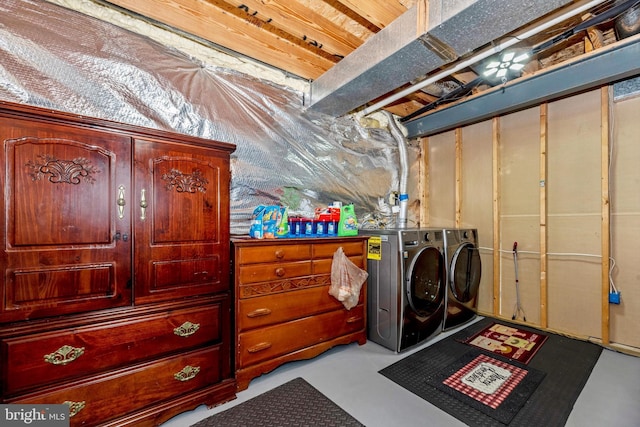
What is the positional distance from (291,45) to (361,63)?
624 millimetres

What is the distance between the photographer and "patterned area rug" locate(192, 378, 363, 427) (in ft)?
4.97

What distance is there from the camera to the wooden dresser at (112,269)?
3.97 feet

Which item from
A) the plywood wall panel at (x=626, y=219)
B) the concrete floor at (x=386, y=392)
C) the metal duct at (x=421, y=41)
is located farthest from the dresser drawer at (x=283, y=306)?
the plywood wall panel at (x=626, y=219)

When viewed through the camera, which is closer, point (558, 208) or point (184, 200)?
point (184, 200)

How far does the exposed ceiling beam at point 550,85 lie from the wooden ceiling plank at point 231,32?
147 centimetres

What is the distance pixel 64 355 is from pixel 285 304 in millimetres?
1152

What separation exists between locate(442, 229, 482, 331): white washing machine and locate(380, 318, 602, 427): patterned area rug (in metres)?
0.21

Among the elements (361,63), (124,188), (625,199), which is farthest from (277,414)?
(625,199)

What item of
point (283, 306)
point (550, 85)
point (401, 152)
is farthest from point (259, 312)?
point (550, 85)

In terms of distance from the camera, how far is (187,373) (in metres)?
1.59

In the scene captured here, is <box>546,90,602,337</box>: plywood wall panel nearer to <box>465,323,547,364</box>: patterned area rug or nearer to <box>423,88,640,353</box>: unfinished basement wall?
<box>423,88,640,353</box>: unfinished basement wall

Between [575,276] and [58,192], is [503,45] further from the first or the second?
[58,192]

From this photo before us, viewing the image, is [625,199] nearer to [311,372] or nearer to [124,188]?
[311,372]

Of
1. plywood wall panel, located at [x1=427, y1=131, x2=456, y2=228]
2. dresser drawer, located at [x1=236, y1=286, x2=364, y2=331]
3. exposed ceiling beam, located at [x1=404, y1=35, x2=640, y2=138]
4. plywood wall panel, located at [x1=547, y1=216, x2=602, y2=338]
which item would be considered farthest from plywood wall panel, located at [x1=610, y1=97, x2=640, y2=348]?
dresser drawer, located at [x1=236, y1=286, x2=364, y2=331]
